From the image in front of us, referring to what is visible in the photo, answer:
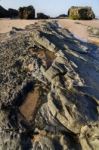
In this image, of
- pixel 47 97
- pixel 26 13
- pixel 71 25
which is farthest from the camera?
pixel 26 13

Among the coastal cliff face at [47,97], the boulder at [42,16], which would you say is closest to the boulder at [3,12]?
the boulder at [42,16]

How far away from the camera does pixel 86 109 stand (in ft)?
39.3

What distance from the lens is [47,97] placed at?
12.5 m

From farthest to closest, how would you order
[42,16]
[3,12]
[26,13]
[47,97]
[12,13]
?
1. [12,13]
2. [3,12]
3. [42,16]
4. [26,13]
5. [47,97]

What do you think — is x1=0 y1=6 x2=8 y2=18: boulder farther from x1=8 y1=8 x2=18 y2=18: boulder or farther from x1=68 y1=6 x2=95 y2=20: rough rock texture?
x1=68 y1=6 x2=95 y2=20: rough rock texture

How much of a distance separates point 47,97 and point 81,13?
1903 cm

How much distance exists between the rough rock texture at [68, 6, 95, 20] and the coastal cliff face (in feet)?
51.6

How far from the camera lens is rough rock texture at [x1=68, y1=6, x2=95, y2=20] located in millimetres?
30547

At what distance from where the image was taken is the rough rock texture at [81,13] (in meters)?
30.5

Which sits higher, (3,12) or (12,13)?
(3,12)

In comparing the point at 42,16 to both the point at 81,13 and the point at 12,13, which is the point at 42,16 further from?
the point at 81,13

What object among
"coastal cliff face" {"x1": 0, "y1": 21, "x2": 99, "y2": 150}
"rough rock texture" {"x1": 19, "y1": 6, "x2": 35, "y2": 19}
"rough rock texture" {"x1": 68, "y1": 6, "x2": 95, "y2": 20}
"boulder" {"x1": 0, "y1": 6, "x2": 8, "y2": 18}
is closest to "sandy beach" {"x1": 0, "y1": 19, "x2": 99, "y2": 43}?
"rough rock texture" {"x1": 68, "y1": 6, "x2": 95, "y2": 20}

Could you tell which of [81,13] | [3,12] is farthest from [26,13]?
[81,13]

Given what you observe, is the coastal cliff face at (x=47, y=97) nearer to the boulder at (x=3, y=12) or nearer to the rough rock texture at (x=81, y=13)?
the rough rock texture at (x=81, y=13)
